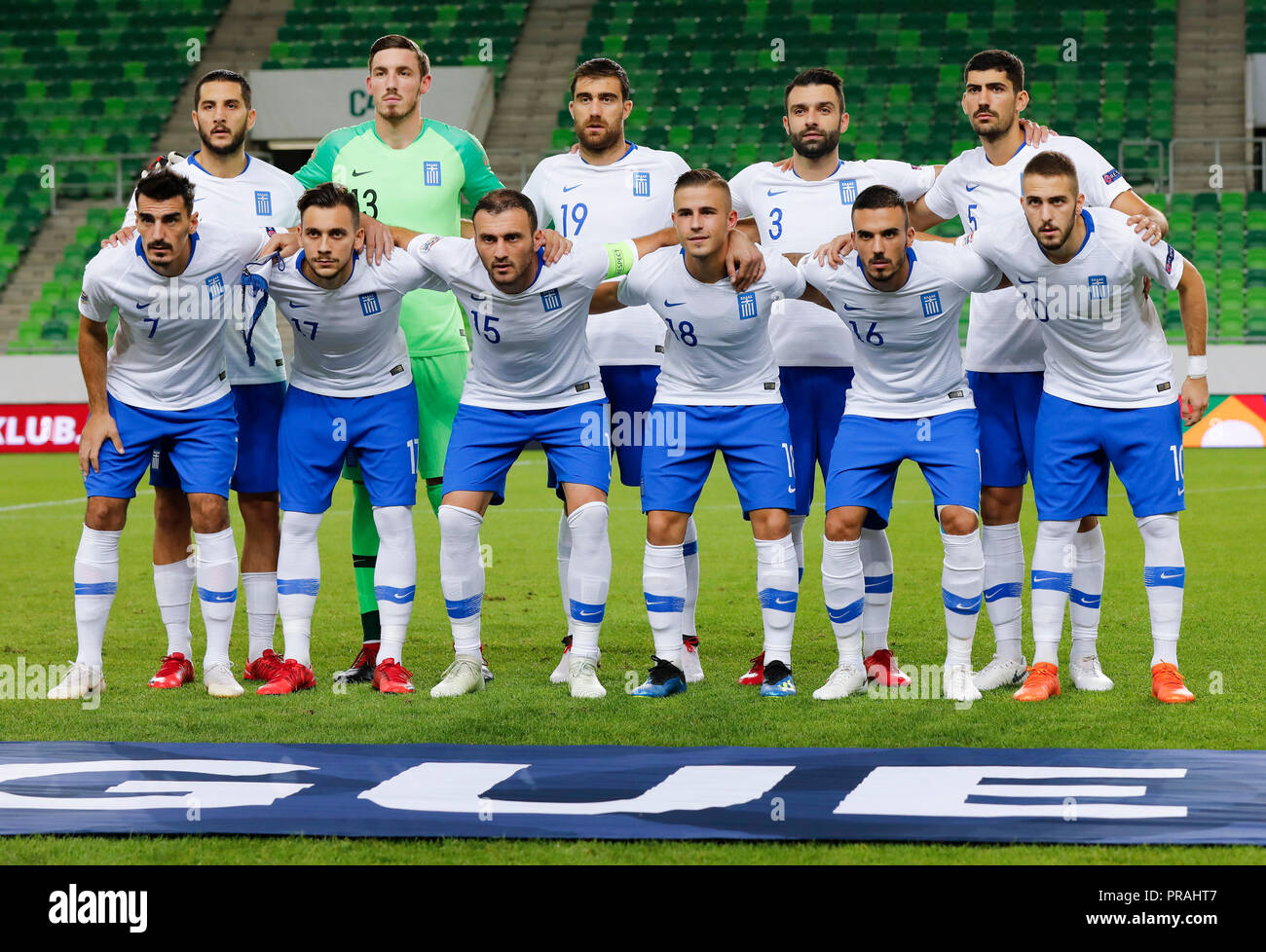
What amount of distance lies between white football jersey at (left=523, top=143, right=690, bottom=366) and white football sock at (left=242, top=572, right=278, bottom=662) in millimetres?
1618

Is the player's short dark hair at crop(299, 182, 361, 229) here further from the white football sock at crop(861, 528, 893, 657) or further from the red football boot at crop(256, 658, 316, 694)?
the white football sock at crop(861, 528, 893, 657)

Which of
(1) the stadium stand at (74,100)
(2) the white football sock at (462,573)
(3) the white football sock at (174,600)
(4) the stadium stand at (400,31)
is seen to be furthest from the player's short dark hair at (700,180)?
(4) the stadium stand at (400,31)

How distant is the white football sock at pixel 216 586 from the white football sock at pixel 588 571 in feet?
4.26

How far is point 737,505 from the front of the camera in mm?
12758

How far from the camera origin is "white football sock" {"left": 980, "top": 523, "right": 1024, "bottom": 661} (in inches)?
225

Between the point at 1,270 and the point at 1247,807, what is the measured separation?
2193cm

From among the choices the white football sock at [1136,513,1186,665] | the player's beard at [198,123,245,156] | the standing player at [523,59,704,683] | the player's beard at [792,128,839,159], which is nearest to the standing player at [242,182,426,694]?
the player's beard at [198,123,245,156]

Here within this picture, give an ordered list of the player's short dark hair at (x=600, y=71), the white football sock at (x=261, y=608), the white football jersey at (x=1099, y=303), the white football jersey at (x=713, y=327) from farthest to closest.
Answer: the white football sock at (x=261, y=608)
the player's short dark hair at (x=600, y=71)
the white football jersey at (x=713, y=327)
the white football jersey at (x=1099, y=303)

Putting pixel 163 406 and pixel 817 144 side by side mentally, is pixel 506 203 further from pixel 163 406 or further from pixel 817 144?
pixel 163 406

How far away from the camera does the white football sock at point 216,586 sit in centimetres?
565

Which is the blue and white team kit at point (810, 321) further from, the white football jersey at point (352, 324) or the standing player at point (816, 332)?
the white football jersey at point (352, 324)

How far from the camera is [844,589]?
543cm
